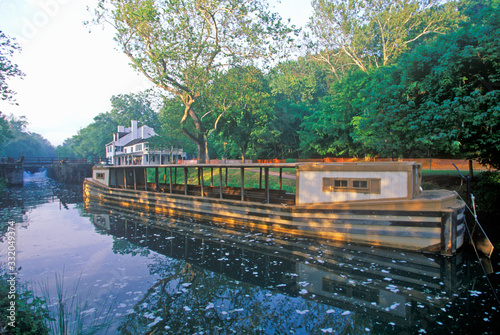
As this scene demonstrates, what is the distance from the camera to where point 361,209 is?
1100cm

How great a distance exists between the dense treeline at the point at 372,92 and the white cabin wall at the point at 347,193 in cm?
549

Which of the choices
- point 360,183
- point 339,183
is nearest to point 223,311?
point 339,183

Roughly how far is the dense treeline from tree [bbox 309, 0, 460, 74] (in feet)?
0.41

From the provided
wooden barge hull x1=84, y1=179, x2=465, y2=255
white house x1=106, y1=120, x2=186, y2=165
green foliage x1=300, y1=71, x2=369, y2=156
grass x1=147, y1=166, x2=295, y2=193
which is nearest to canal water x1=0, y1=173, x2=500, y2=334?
wooden barge hull x1=84, y1=179, x2=465, y2=255

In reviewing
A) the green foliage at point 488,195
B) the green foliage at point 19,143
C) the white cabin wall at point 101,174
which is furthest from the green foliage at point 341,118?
the green foliage at point 19,143

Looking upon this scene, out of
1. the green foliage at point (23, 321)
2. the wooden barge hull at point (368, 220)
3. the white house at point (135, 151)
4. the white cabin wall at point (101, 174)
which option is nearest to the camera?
the green foliage at point (23, 321)

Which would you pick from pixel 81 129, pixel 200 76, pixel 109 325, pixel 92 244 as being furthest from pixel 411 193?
pixel 81 129

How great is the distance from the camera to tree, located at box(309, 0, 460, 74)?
118 feet

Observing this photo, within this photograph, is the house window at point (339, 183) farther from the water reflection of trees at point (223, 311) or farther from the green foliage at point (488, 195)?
the green foliage at point (488, 195)

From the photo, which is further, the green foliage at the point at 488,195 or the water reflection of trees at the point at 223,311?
the green foliage at the point at 488,195

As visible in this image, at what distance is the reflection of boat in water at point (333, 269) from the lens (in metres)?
7.11

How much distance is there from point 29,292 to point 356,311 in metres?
8.36

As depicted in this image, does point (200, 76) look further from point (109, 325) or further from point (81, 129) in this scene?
point (81, 129)

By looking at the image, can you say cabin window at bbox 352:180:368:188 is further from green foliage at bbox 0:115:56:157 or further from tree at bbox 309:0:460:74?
green foliage at bbox 0:115:56:157
